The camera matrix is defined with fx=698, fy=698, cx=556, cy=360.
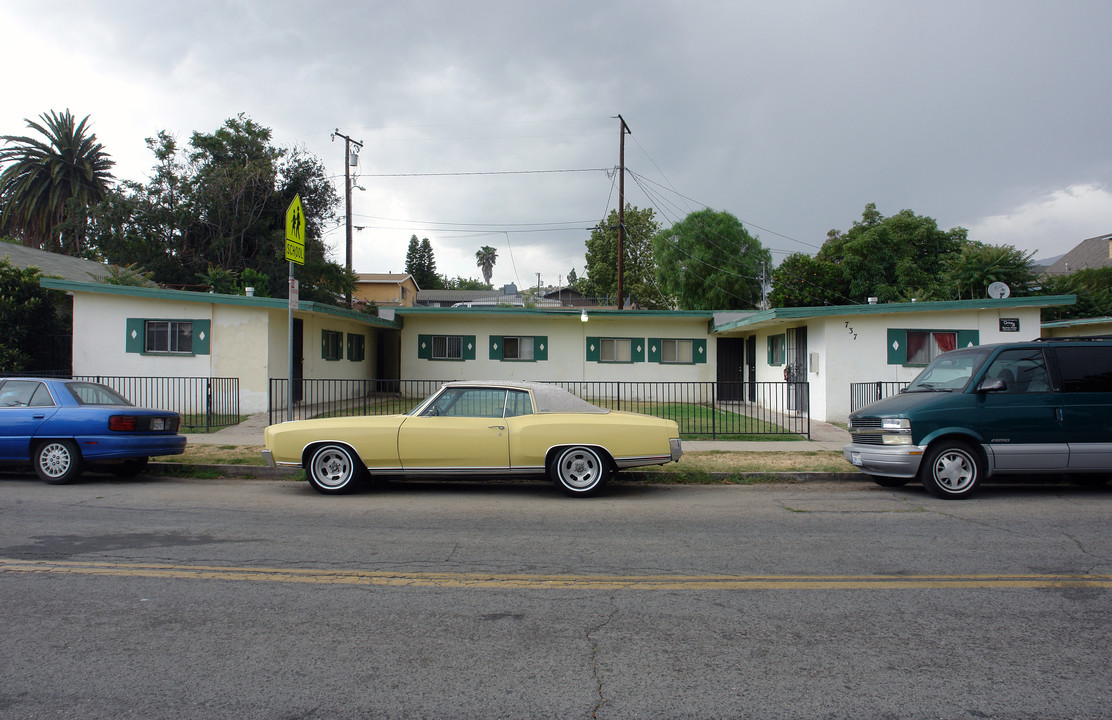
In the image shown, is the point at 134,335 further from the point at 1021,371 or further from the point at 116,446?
the point at 1021,371

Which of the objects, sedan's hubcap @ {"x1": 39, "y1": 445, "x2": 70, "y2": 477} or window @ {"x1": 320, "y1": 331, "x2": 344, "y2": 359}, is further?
window @ {"x1": 320, "y1": 331, "x2": 344, "y2": 359}

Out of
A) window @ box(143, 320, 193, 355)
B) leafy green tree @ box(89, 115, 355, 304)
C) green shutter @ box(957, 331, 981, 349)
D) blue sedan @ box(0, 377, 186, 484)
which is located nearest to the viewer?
blue sedan @ box(0, 377, 186, 484)

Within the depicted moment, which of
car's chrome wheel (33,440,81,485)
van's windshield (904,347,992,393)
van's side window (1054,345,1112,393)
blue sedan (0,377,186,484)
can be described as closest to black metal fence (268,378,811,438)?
blue sedan (0,377,186,484)

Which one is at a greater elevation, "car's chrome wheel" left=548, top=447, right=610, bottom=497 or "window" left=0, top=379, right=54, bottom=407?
"window" left=0, top=379, right=54, bottom=407

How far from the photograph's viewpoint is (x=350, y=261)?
104ft

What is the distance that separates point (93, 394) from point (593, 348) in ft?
59.7

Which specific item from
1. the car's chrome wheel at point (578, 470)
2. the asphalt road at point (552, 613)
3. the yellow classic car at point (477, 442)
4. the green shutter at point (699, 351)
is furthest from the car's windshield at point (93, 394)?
the green shutter at point (699, 351)


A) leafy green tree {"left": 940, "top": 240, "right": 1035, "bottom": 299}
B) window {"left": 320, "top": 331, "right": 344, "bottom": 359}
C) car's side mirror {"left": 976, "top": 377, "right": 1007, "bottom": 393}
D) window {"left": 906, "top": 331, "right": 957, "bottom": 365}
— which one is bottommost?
car's side mirror {"left": 976, "top": 377, "right": 1007, "bottom": 393}

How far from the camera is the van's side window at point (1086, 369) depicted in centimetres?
906

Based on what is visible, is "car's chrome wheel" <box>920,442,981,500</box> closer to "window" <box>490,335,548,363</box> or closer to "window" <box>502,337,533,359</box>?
"window" <box>490,335,548,363</box>

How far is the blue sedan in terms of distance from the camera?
9773 mm

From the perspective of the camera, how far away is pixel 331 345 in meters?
23.1

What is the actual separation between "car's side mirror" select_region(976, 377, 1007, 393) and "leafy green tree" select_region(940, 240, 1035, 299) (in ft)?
67.4

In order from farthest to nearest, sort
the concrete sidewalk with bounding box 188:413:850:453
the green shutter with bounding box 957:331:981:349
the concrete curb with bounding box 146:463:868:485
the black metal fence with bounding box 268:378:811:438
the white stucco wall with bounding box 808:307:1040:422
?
the green shutter with bounding box 957:331:981:349 → the white stucco wall with bounding box 808:307:1040:422 → the black metal fence with bounding box 268:378:811:438 → the concrete sidewalk with bounding box 188:413:850:453 → the concrete curb with bounding box 146:463:868:485
